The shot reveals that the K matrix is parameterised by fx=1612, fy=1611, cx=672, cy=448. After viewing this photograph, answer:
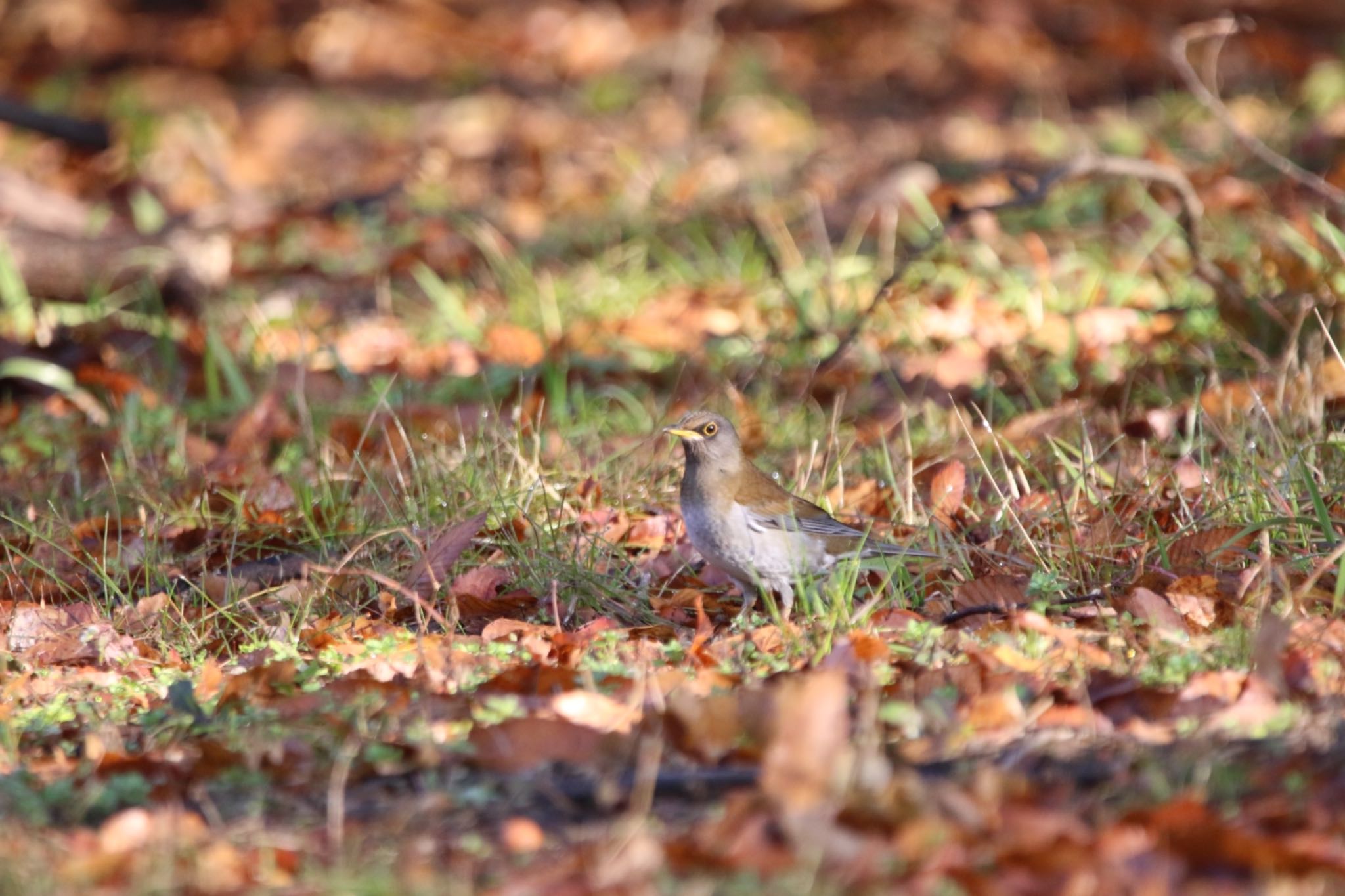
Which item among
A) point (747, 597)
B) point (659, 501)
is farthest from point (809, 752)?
point (659, 501)

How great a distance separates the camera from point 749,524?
4.11 m

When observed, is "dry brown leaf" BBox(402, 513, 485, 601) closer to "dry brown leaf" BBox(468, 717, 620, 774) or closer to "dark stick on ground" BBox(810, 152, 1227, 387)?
"dry brown leaf" BBox(468, 717, 620, 774)

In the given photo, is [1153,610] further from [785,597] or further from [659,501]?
[659,501]

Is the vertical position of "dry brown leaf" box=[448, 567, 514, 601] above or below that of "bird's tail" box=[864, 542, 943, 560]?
below

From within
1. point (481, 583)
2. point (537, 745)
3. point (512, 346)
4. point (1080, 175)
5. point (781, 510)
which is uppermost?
point (1080, 175)

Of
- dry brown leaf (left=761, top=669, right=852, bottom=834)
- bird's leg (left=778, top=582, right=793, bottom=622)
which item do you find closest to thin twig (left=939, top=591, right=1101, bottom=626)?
bird's leg (left=778, top=582, right=793, bottom=622)

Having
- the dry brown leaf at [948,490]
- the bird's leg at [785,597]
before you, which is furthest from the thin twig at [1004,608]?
the dry brown leaf at [948,490]

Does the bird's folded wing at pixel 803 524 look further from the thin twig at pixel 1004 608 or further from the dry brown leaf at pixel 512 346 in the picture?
the dry brown leaf at pixel 512 346

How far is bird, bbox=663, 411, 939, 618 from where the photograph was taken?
405 centimetres

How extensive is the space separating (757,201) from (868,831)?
603 cm

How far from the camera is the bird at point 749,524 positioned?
4055 millimetres

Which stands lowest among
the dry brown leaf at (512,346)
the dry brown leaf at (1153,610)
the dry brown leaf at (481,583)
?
the dry brown leaf at (512,346)

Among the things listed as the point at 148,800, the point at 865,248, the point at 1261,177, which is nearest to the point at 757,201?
the point at 865,248

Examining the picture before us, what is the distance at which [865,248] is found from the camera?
796cm
